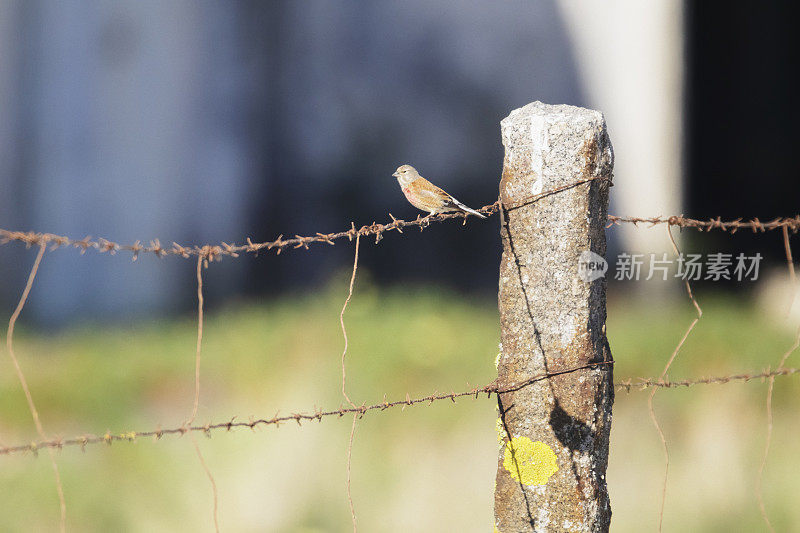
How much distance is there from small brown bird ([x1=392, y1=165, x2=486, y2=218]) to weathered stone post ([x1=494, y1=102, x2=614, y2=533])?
514mm

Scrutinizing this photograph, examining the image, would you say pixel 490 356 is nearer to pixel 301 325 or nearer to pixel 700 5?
pixel 301 325

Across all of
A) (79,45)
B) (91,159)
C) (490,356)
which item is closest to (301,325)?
(490,356)

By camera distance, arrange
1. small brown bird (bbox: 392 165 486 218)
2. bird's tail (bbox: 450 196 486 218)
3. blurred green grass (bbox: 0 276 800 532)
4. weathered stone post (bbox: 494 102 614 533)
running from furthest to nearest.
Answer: blurred green grass (bbox: 0 276 800 532)
small brown bird (bbox: 392 165 486 218)
bird's tail (bbox: 450 196 486 218)
weathered stone post (bbox: 494 102 614 533)

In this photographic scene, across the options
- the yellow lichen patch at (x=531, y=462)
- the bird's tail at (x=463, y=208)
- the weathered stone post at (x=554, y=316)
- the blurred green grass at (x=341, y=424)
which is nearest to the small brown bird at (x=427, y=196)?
the bird's tail at (x=463, y=208)

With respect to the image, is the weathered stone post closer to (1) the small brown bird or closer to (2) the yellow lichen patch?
(2) the yellow lichen patch

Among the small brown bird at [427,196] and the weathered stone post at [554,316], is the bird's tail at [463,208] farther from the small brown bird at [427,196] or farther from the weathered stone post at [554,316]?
the weathered stone post at [554,316]

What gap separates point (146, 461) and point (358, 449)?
101cm

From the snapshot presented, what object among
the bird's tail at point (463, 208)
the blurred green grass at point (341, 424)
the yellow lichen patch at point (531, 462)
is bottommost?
the blurred green grass at point (341, 424)

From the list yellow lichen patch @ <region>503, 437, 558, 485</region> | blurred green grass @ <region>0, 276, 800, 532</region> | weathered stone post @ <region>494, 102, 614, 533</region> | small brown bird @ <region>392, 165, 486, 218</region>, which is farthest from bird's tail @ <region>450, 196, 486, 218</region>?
blurred green grass @ <region>0, 276, 800, 532</region>

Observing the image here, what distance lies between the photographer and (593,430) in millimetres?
2025

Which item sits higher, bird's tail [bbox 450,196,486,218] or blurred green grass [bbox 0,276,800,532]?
bird's tail [bbox 450,196,486,218]

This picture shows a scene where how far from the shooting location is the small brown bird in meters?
2.61

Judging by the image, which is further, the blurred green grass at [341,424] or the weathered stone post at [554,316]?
the blurred green grass at [341,424]

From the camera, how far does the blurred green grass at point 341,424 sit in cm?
377
